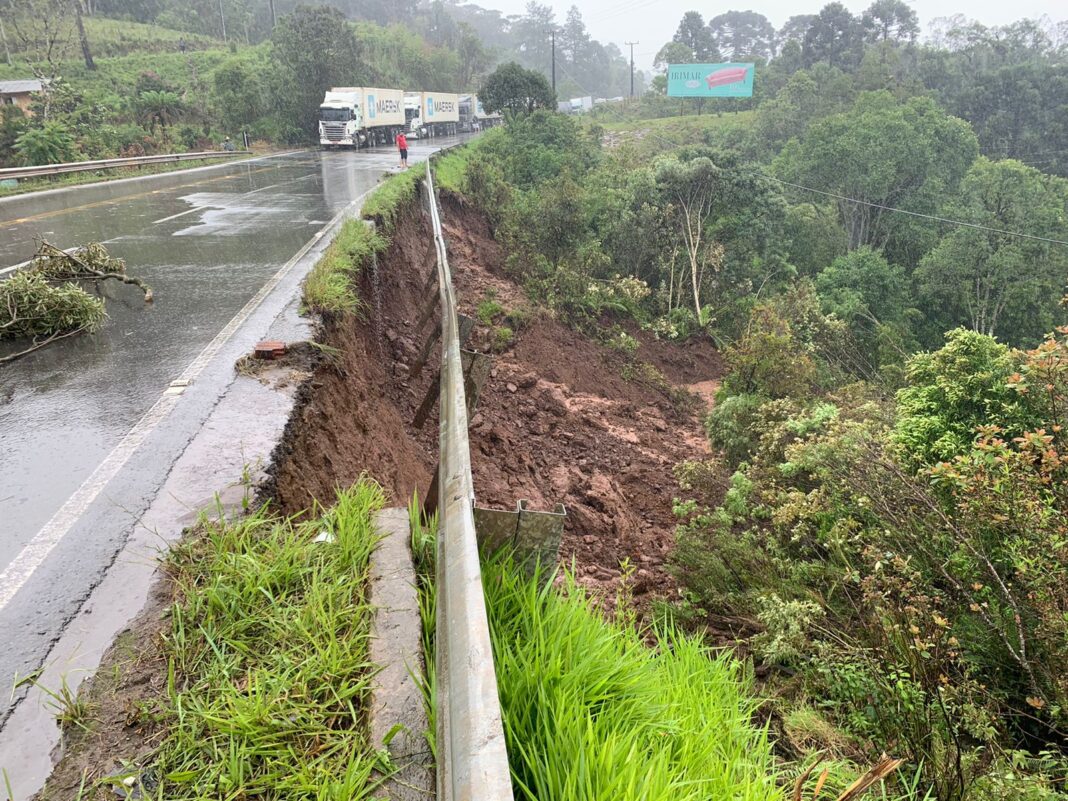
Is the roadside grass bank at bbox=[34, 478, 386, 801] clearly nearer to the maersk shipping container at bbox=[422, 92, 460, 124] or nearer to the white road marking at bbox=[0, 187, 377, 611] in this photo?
the white road marking at bbox=[0, 187, 377, 611]

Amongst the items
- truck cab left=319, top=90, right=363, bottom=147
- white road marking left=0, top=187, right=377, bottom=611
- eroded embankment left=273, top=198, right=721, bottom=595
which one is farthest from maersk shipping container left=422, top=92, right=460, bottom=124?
white road marking left=0, top=187, right=377, bottom=611

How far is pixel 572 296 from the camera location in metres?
18.1

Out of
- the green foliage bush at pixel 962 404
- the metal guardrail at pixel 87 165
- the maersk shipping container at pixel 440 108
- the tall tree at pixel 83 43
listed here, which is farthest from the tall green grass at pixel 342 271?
the tall tree at pixel 83 43

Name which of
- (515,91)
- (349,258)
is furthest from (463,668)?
(515,91)

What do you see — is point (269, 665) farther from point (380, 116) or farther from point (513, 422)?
point (380, 116)

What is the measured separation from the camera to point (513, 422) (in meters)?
10.4

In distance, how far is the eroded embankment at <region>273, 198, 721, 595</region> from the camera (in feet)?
16.5

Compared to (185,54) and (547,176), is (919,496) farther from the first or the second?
(185,54)

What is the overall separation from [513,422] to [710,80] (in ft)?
196

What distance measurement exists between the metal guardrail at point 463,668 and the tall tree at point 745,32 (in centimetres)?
13952

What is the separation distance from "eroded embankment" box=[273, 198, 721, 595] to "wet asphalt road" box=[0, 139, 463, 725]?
2.85ft

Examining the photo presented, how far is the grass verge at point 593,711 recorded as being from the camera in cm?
201

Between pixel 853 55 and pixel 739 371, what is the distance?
63.3 m

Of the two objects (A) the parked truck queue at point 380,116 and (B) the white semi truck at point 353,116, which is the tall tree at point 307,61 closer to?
(A) the parked truck queue at point 380,116
